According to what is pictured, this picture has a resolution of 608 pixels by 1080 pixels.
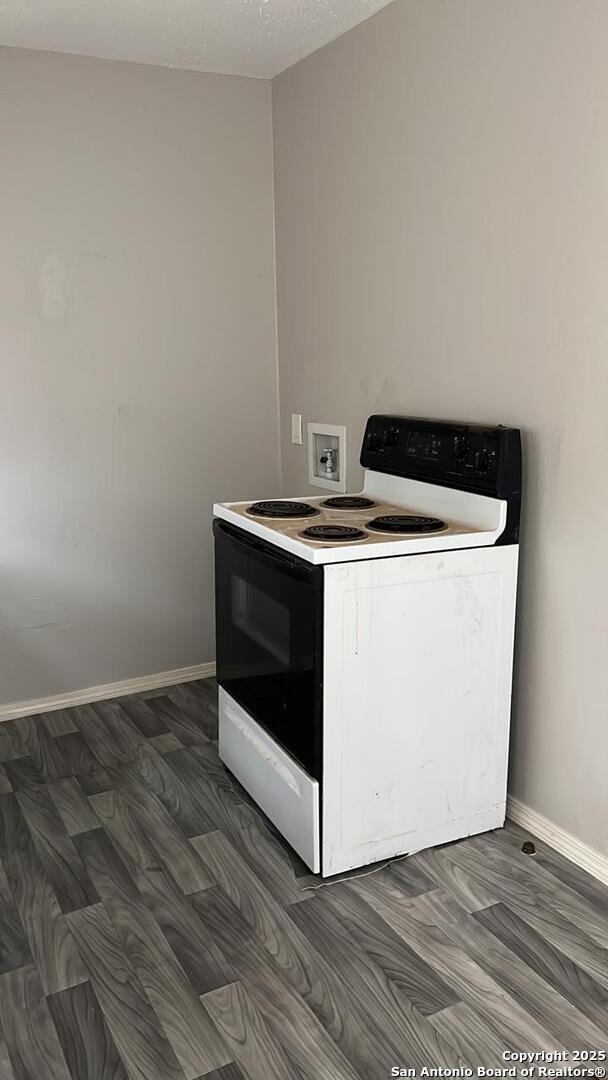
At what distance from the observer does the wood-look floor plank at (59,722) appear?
10.2ft

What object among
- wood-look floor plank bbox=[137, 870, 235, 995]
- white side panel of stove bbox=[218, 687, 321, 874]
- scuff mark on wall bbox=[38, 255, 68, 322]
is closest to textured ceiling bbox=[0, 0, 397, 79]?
scuff mark on wall bbox=[38, 255, 68, 322]

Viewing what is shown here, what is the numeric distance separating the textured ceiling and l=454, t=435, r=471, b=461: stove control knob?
1322 millimetres

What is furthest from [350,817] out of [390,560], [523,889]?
[390,560]

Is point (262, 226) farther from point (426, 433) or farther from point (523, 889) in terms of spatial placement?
point (523, 889)

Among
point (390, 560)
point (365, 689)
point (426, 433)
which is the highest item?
point (426, 433)

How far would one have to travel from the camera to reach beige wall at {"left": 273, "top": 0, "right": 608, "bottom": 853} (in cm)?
204

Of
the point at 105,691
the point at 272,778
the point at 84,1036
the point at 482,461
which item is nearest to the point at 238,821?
the point at 272,778

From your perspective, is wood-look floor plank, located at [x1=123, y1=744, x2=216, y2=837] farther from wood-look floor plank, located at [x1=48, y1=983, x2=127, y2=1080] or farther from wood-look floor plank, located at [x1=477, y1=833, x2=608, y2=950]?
wood-look floor plank, located at [x1=477, y1=833, x2=608, y2=950]

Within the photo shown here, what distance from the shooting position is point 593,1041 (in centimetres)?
168

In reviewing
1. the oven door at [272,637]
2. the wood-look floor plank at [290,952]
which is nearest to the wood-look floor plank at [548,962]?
the wood-look floor plank at [290,952]

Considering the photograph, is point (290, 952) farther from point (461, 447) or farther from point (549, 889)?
point (461, 447)

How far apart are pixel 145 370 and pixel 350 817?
1838 mm

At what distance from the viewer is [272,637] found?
2326mm

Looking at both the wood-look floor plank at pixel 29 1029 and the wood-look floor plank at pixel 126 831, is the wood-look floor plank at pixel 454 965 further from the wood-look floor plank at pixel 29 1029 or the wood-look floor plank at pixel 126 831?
the wood-look floor plank at pixel 29 1029
